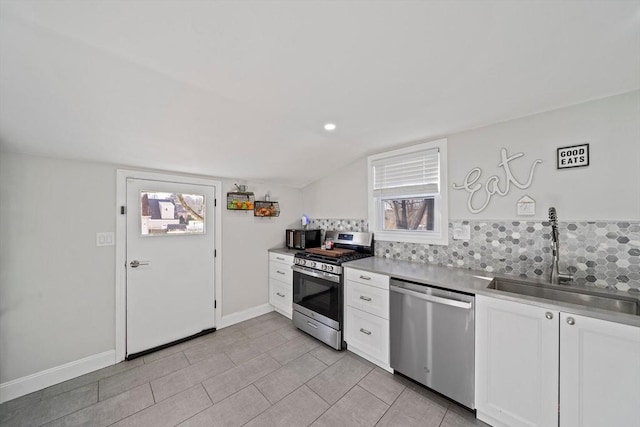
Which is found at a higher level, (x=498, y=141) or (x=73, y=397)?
(x=498, y=141)

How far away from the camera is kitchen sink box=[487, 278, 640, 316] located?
4.83ft

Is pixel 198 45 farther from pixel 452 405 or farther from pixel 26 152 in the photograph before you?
pixel 452 405

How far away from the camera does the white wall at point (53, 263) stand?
186 centimetres

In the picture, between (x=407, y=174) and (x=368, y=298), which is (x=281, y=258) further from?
(x=407, y=174)

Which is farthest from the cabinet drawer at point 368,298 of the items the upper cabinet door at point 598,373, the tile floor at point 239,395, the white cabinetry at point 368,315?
the upper cabinet door at point 598,373

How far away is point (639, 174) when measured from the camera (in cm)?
154

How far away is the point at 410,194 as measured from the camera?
2635mm

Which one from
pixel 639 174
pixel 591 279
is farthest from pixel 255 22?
pixel 591 279

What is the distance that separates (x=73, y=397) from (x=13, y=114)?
2.18 m

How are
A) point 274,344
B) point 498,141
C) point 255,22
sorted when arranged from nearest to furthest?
point 255,22 < point 498,141 < point 274,344

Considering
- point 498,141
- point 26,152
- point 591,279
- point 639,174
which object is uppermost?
point 498,141

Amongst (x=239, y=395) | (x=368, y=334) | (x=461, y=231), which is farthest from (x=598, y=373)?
(x=239, y=395)

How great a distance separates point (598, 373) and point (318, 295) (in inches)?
82.2

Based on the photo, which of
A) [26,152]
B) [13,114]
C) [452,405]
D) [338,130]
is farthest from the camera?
[338,130]
